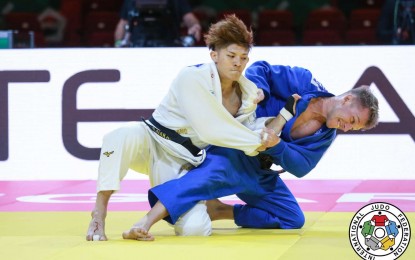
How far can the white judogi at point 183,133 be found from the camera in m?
4.93

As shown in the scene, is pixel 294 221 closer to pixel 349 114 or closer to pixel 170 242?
pixel 349 114

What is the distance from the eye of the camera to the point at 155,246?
180 inches

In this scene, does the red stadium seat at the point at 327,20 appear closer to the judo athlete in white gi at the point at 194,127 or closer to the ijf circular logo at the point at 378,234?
the judo athlete in white gi at the point at 194,127

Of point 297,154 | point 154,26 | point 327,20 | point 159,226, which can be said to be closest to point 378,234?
point 297,154

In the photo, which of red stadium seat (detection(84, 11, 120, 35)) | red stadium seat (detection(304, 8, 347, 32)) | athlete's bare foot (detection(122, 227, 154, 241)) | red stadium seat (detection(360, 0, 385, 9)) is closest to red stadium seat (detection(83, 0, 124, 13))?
red stadium seat (detection(84, 11, 120, 35))

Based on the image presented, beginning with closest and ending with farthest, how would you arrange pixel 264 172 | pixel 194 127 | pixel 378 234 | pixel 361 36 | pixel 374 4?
pixel 378 234, pixel 194 127, pixel 264 172, pixel 361 36, pixel 374 4

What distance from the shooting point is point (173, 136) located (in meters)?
5.12

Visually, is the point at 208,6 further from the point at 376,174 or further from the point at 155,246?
the point at 155,246

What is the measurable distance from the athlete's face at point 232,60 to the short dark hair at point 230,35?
0.09 feet

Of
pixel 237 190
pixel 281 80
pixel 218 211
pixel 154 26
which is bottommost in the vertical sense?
pixel 218 211

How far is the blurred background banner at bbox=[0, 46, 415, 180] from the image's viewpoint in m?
7.76

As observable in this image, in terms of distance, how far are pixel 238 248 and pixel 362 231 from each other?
61cm

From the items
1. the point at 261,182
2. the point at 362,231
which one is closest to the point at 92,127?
the point at 261,182

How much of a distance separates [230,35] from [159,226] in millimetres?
1329
